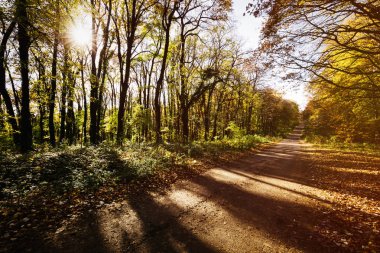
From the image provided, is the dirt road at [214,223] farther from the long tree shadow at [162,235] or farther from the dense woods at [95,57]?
the dense woods at [95,57]

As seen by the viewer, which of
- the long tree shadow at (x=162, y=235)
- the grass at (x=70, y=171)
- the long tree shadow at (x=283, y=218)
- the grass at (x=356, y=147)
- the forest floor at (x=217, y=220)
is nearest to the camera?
the long tree shadow at (x=162, y=235)

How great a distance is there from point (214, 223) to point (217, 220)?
0.65 feet

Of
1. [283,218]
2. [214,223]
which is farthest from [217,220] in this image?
[283,218]

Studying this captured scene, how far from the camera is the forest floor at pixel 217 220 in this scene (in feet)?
14.3

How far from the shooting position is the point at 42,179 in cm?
730

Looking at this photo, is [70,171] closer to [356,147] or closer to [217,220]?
[217,220]

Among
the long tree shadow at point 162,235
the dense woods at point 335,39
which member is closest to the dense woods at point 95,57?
the dense woods at point 335,39

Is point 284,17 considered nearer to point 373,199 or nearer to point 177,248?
point 373,199

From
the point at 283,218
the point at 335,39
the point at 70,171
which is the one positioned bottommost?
the point at 283,218

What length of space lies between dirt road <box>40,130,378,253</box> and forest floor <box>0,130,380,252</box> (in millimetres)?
20

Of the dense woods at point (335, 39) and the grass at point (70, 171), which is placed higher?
the dense woods at point (335, 39)

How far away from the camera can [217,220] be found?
550 cm

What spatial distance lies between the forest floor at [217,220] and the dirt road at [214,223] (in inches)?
0.8

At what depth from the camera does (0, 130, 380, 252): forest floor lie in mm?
4352
